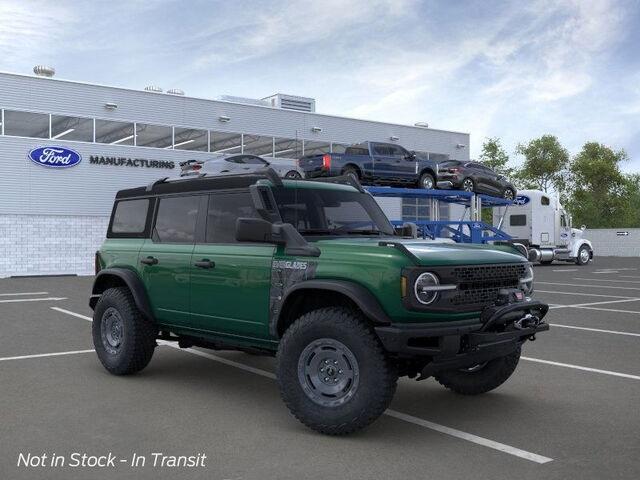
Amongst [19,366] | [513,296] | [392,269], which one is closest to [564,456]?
[513,296]

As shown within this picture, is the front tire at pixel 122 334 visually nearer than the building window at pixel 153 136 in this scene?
Yes

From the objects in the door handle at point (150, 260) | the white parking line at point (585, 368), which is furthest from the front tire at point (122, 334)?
the white parking line at point (585, 368)

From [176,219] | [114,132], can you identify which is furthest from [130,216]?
[114,132]

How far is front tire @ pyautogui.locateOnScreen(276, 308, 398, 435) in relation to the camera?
480cm

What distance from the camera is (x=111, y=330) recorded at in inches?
287

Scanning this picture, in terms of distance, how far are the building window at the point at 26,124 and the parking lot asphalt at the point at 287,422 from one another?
66.4 feet

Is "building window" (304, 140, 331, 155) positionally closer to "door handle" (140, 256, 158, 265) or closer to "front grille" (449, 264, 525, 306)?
"door handle" (140, 256, 158, 265)

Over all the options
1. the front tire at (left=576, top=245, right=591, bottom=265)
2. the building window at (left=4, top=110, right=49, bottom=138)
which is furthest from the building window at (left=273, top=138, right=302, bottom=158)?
the front tire at (left=576, top=245, right=591, bottom=265)

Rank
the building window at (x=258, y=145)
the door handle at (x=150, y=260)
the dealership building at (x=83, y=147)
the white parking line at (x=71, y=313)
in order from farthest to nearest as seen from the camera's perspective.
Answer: the building window at (x=258, y=145), the dealership building at (x=83, y=147), the white parking line at (x=71, y=313), the door handle at (x=150, y=260)

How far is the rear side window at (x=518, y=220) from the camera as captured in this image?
102ft

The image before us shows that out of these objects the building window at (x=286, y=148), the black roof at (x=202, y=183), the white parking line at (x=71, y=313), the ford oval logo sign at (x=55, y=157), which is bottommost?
the white parking line at (x=71, y=313)

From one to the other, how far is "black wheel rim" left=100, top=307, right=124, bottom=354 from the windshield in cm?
241

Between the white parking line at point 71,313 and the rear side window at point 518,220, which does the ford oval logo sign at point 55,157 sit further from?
the rear side window at point 518,220

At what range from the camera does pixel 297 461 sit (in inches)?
174
